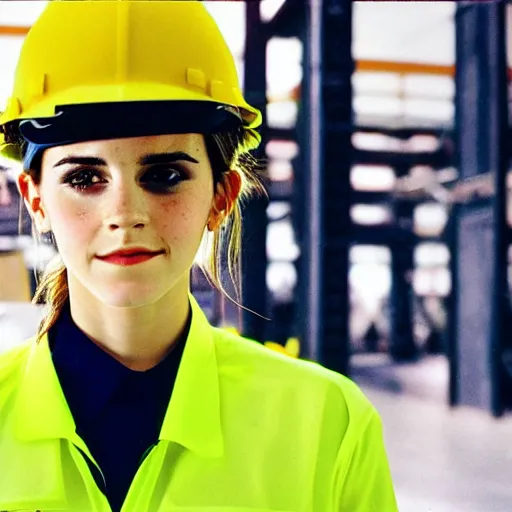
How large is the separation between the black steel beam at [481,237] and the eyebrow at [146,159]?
1.15 metres

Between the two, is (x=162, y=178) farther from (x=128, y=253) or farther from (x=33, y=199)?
(x=33, y=199)

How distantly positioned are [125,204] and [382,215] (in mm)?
970

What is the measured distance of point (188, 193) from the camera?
3.55ft

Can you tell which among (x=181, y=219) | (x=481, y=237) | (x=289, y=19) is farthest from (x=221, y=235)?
(x=481, y=237)

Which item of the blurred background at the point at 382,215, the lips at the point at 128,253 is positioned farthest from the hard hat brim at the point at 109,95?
the blurred background at the point at 382,215

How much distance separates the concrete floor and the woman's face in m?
0.90

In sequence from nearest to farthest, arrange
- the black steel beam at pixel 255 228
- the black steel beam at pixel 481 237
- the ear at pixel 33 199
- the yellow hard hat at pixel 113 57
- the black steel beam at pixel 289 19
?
the yellow hard hat at pixel 113 57 < the ear at pixel 33 199 < the black steel beam at pixel 255 228 < the black steel beam at pixel 289 19 < the black steel beam at pixel 481 237

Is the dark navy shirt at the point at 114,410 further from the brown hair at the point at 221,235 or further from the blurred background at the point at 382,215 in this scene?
the blurred background at the point at 382,215

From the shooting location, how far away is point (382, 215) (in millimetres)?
1802

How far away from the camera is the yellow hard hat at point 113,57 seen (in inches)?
39.8

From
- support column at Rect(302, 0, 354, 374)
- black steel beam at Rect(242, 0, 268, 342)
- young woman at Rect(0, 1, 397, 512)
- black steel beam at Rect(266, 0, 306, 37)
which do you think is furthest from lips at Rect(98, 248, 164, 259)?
black steel beam at Rect(266, 0, 306, 37)

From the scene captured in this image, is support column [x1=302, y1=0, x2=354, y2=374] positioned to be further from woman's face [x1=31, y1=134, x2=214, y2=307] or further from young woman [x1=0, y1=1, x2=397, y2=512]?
woman's face [x1=31, y1=134, x2=214, y2=307]

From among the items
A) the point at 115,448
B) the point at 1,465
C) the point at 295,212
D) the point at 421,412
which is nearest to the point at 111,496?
the point at 115,448

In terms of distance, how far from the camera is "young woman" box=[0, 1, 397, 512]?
1.03 m
